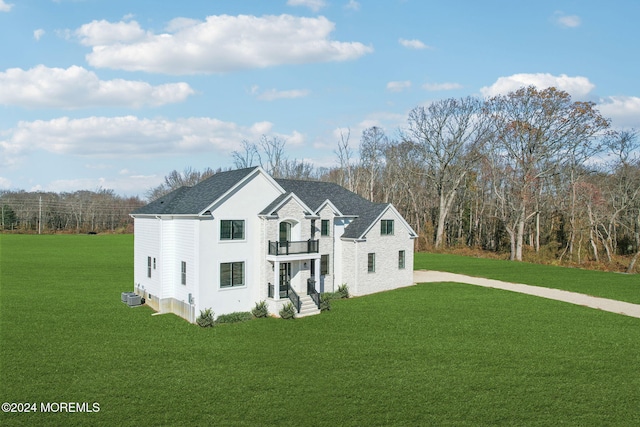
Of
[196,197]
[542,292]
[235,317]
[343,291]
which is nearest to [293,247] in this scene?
[235,317]

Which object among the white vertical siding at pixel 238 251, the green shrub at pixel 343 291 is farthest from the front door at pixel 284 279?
the green shrub at pixel 343 291

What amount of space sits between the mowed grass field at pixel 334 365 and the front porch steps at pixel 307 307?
0.68 meters

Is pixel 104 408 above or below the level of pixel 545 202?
below

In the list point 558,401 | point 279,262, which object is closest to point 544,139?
point 279,262

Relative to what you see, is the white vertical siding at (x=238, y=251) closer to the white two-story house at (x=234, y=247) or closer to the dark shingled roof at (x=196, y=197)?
the white two-story house at (x=234, y=247)

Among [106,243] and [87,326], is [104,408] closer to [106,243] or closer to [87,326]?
[87,326]

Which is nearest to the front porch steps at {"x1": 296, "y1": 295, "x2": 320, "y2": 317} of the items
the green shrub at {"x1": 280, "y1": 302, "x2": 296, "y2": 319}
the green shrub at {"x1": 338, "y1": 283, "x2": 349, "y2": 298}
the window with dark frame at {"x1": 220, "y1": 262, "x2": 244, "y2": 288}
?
the green shrub at {"x1": 280, "y1": 302, "x2": 296, "y2": 319}

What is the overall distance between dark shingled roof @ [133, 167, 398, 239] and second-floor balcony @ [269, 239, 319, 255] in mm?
1900

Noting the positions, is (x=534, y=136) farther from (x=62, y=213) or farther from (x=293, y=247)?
(x=62, y=213)

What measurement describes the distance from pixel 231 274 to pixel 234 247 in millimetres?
1440

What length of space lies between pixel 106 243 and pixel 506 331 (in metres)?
62.8

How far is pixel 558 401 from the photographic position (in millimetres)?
13211

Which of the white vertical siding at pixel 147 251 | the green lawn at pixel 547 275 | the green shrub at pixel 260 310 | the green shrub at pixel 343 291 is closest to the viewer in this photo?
the green shrub at pixel 260 310

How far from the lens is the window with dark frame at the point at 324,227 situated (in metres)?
28.0
